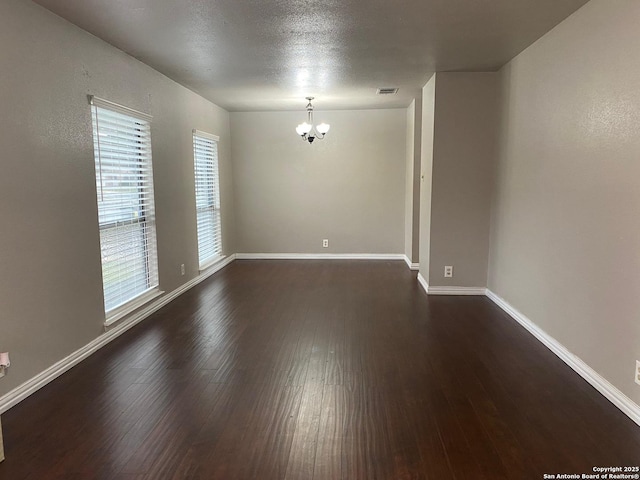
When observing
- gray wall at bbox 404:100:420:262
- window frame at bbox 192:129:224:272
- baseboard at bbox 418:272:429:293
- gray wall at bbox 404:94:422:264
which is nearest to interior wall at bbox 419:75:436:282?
baseboard at bbox 418:272:429:293

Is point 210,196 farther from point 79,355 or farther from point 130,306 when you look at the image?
point 79,355

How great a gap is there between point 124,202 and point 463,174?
137 inches

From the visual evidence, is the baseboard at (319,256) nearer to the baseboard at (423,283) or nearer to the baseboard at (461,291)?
the baseboard at (423,283)

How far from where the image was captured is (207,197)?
617 cm

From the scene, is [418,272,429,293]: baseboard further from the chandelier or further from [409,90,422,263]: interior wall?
the chandelier

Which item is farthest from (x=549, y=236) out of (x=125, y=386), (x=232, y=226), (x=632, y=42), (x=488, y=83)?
(x=232, y=226)

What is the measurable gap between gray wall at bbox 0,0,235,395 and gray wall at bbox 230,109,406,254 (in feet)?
10.7

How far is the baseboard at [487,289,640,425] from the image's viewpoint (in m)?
2.40

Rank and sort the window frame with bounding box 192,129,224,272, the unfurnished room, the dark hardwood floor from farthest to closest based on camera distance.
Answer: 1. the window frame with bounding box 192,129,224,272
2. the unfurnished room
3. the dark hardwood floor

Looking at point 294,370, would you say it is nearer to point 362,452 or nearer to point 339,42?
point 362,452

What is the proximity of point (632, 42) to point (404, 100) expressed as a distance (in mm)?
3941

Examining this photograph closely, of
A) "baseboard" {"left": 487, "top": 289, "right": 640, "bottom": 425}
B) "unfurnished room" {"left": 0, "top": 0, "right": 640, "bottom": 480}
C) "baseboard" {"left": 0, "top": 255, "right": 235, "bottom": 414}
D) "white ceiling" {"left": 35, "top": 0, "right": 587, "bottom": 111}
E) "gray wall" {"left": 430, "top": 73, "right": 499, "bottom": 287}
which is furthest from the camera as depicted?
"gray wall" {"left": 430, "top": 73, "right": 499, "bottom": 287}

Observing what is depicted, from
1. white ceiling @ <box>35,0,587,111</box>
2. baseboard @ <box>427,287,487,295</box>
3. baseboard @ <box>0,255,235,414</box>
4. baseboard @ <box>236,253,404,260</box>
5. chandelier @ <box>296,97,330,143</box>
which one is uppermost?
white ceiling @ <box>35,0,587,111</box>

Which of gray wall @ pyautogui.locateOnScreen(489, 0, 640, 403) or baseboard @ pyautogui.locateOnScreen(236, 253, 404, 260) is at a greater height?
gray wall @ pyautogui.locateOnScreen(489, 0, 640, 403)
